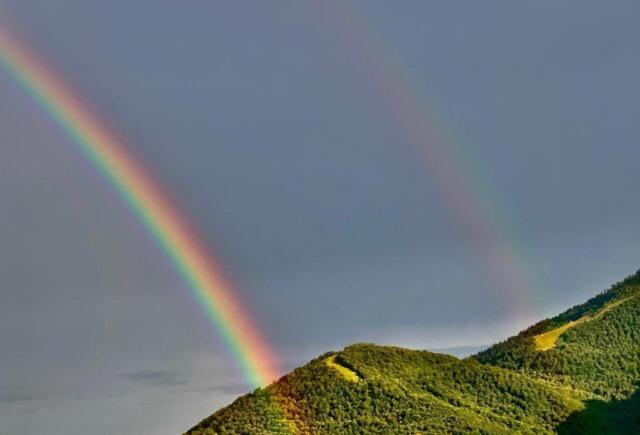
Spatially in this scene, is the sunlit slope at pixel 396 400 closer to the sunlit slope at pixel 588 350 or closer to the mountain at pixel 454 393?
the mountain at pixel 454 393

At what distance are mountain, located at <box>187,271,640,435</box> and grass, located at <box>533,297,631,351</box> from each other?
2.70ft

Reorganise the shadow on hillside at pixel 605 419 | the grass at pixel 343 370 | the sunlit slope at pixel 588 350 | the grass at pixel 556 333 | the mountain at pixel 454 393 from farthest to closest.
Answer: the grass at pixel 556 333 < the sunlit slope at pixel 588 350 < the shadow on hillside at pixel 605 419 < the grass at pixel 343 370 < the mountain at pixel 454 393

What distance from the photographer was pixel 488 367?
134m

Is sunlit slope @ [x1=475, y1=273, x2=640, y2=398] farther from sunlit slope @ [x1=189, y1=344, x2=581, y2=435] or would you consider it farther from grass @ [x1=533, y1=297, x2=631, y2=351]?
sunlit slope @ [x1=189, y1=344, x2=581, y2=435]

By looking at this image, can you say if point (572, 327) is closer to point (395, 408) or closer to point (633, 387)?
point (633, 387)

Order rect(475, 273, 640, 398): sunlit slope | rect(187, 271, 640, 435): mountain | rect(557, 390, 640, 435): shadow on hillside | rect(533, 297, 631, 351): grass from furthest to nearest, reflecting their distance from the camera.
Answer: rect(533, 297, 631, 351): grass → rect(475, 273, 640, 398): sunlit slope → rect(557, 390, 640, 435): shadow on hillside → rect(187, 271, 640, 435): mountain

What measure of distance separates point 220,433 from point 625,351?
9600cm

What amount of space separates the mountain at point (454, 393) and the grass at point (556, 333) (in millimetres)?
822

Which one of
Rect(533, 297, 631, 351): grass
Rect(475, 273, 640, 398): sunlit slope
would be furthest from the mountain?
Rect(533, 297, 631, 351): grass

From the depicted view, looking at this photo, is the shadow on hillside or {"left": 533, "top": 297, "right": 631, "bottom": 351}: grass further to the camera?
{"left": 533, "top": 297, "right": 631, "bottom": 351}: grass

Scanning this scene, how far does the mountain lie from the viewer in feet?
341

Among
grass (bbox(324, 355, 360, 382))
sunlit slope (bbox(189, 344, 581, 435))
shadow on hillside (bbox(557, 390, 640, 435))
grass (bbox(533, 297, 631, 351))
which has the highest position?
grass (bbox(533, 297, 631, 351))

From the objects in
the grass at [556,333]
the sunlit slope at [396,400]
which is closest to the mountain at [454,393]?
the sunlit slope at [396,400]

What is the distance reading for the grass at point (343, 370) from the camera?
117062mm
